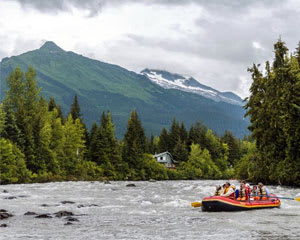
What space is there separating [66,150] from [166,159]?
49.3 m

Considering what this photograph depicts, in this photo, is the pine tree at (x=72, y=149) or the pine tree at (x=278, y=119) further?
the pine tree at (x=72, y=149)

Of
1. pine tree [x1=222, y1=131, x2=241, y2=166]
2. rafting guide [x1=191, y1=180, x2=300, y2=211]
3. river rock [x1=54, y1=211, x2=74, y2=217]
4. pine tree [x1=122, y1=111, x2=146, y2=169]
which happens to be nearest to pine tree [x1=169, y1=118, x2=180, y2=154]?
pine tree [x1=222, y1=131, x2=241, y2=166]

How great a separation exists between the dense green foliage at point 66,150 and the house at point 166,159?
367 cm

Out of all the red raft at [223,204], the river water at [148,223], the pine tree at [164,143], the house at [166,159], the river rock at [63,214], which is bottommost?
the river water at [148,223]

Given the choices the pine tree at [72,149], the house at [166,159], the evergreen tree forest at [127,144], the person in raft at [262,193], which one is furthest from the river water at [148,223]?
the house at [166,159]

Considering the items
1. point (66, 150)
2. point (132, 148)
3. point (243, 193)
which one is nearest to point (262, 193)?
point (243, 193)

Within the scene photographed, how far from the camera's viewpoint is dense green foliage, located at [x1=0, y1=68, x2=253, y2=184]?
60.9 metres

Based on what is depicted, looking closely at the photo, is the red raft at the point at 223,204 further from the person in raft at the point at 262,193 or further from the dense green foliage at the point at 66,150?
the dense green foliage at the point at 66,150

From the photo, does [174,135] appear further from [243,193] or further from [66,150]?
[243,193]

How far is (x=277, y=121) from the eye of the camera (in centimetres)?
4919

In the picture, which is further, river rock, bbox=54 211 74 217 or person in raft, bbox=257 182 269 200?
person in raft, bbox=257 182 269 200

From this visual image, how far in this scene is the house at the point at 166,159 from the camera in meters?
116

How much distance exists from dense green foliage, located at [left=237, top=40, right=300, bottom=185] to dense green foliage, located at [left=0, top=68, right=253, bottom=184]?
106ft

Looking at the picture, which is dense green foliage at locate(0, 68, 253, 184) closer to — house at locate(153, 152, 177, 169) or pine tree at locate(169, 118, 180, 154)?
house at locate(153, 152, 177, 169)
